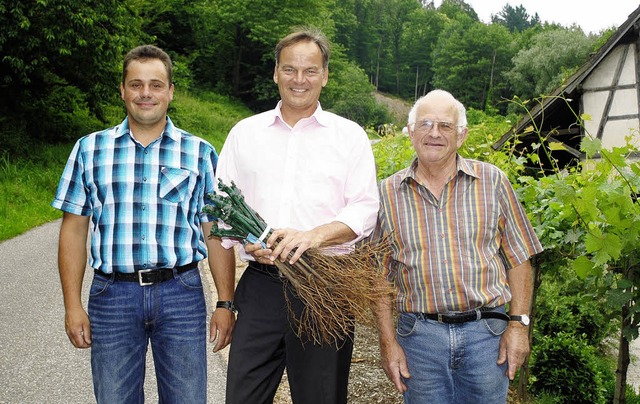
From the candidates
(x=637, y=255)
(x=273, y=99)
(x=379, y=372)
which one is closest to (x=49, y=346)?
(x=379, y=372)

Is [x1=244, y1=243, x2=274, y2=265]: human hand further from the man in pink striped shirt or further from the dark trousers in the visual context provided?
the man in pink striped shirt

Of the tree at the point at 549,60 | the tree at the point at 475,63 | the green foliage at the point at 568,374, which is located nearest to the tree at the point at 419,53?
the tree at the point at 475,63

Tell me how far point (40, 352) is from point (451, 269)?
12.8 ft

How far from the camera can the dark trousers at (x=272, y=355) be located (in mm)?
2549

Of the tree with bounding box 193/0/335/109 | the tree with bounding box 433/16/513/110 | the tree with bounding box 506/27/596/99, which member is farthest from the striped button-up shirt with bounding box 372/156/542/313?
the tree with bounding box 433/16/513/110

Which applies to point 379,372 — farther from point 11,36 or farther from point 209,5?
point 209,5

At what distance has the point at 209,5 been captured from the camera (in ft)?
141

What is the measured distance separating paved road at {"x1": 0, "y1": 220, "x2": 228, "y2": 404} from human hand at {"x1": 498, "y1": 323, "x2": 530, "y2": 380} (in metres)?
2.42

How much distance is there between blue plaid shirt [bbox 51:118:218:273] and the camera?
258 cm

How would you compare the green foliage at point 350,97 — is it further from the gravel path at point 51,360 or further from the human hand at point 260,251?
the human hand at point 260,251

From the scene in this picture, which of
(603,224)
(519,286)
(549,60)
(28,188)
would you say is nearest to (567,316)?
(603,224)

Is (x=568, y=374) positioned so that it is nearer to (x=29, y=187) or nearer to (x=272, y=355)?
(x=272, y=355)

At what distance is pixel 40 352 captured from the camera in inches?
203

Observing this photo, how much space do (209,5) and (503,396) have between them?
4341cm
